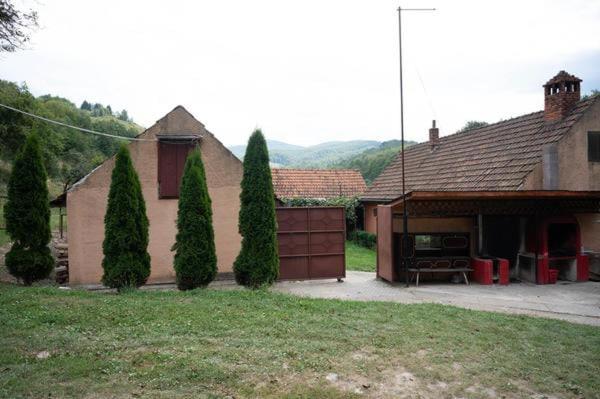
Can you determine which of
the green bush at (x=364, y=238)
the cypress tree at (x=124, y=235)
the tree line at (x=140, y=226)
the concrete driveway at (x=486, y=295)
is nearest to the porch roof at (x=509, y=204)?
the concrete driveway at (x=486, y=295)

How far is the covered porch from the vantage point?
14039 millimetres

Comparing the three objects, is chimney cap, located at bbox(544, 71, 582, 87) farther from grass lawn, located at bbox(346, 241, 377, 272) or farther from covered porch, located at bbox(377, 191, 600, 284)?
grass lawn, located at bbox(346, 241, 377, 272)

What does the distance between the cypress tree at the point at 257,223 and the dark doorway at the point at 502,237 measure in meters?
8.10

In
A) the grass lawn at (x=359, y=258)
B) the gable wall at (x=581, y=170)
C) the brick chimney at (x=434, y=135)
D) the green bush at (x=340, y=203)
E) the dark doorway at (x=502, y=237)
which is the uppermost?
the brick chimney at (x=434, y=135)

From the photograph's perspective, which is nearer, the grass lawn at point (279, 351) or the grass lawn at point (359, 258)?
the grass lawn at point (279, 351)

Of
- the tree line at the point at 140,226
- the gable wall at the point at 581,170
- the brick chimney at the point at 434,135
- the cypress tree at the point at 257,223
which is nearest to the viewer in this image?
the tree line at the point at 140,226

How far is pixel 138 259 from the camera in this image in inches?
466

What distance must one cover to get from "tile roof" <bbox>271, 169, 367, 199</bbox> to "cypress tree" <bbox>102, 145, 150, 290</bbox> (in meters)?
16.7

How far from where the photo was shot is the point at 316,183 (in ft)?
100

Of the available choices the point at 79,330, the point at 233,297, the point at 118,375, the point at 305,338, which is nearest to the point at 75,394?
the point at 118,375

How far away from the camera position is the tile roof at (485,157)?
54.0ft

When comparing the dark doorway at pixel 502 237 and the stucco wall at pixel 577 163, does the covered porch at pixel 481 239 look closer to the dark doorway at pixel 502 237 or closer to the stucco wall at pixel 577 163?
the dark doorway at pixel 502 237

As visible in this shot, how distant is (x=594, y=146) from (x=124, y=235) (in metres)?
16.6

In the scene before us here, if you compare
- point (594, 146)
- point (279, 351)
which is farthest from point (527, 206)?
point (279, 351)
